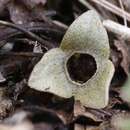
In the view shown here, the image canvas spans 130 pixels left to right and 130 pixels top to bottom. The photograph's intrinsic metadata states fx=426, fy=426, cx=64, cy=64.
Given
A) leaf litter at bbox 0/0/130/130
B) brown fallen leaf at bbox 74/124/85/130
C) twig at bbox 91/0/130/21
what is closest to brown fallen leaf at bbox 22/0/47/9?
leaf litter at bbox 0/0/130/130

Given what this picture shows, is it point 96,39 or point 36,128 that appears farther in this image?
point 96,39

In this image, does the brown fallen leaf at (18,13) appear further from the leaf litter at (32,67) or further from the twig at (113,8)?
the twig at (113,8)

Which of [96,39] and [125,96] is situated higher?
[96,39]

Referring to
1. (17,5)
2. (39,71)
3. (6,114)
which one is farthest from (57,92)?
(17,5)

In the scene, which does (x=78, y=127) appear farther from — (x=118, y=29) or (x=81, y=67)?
(x=118, y=29)

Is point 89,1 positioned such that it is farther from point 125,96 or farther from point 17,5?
point 125,96

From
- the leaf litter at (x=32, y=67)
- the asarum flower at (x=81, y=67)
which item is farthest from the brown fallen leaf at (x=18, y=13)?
the asarum flower at (x=81, y=67)

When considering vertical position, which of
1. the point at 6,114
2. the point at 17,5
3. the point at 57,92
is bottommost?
the point at 6,114
